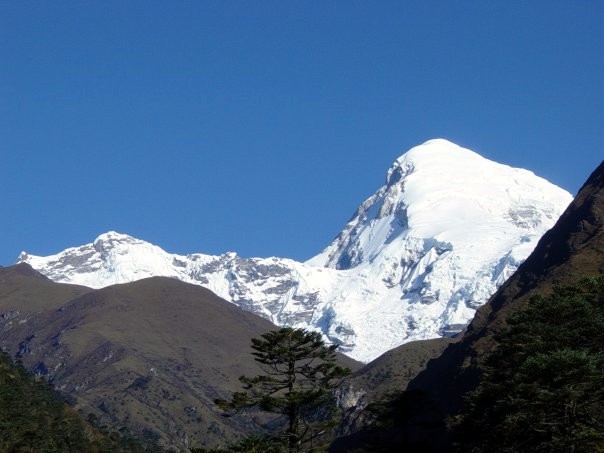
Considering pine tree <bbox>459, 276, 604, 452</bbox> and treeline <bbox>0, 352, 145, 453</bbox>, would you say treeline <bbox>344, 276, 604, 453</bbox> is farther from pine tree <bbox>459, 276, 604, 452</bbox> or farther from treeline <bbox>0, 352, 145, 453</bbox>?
treeline <bbox>0, 352, 145, 453</bbox>

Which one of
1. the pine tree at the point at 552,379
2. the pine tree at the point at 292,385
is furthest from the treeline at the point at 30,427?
the pine tree at the point at 552,379

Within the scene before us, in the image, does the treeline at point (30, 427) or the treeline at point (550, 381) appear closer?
the treeline at point (550, 381)

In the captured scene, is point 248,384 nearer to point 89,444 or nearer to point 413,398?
point 413,398

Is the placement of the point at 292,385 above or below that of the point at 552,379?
above

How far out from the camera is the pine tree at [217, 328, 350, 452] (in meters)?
66.1

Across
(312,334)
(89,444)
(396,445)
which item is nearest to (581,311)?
A: (312,334)

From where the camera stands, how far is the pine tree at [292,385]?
66.1 metres

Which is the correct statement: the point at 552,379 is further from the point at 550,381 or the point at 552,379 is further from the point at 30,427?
the point at 30,427

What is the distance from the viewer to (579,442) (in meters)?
A: 56.0

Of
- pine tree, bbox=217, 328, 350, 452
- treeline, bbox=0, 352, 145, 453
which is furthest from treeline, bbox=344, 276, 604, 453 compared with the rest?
treeline, bbox=0, 352, 145, 453

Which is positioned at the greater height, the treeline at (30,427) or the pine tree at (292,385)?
the treeline at (30,427)

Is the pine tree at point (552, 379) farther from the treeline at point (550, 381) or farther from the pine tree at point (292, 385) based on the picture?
the pine tree at point (292, 385)

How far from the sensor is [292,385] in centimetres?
6738

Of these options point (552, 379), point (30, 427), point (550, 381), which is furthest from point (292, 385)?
point (30, 427)
